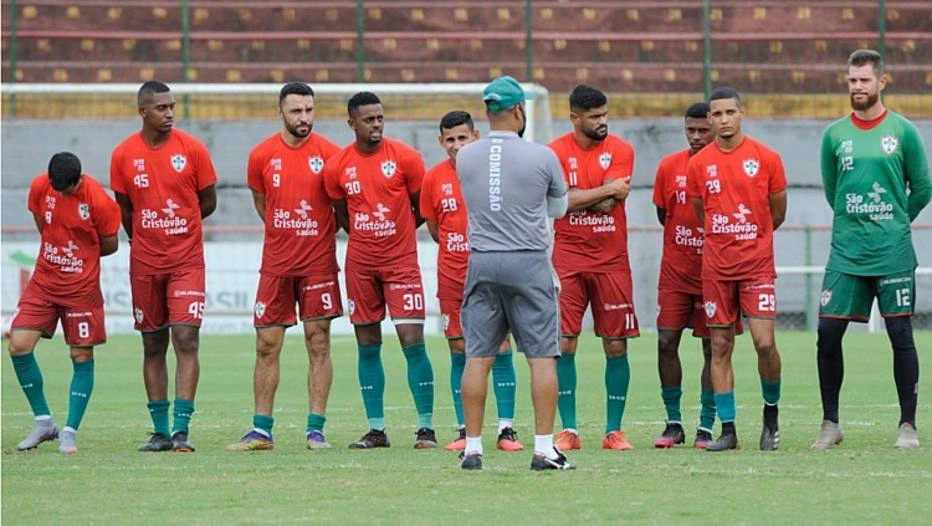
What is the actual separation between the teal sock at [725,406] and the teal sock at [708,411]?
1.73 feet

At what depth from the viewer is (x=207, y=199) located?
1139cm

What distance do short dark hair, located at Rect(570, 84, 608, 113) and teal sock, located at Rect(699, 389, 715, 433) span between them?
197cm

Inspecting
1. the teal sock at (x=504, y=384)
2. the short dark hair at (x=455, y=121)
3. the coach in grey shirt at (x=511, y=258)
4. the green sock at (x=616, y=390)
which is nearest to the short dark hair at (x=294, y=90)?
the short dark hair at (x=455, y=121)

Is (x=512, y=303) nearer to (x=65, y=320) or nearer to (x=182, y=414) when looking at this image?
(x=182, y=414)

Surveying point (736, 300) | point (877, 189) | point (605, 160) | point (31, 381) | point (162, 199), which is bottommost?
point (31, 381)

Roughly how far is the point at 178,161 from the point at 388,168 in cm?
136

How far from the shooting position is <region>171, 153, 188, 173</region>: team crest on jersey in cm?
1112

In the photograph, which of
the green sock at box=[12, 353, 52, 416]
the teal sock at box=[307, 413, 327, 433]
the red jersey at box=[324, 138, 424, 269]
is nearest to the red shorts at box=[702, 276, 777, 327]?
the red jersey at box=[324, 138, 424, 269]

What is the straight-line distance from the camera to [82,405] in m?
11.2

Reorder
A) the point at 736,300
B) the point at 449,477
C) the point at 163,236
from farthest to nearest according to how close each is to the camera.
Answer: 1. the point at 163,236
2. the point at 736,300
3. the point at 449,477

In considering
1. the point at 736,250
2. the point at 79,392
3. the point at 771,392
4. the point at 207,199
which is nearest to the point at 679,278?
the point at 736,250

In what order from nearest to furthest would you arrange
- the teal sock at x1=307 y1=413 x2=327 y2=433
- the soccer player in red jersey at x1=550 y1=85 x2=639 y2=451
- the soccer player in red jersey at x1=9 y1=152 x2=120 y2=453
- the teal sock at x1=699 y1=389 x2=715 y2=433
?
the soccer player in red jersey at x1=550 y1=85 x2=639 y2=451, the teal sock at x1=699 y1=389 x2=715 y2=433, the teal sock at x1=307 y1=413 x2=327 y2=433, the soccer player in red jersey at x1=9 y1=152 x2=120 y2=453

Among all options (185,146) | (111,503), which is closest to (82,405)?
(185,146)

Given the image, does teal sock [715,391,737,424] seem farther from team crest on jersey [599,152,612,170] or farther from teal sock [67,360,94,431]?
teal sock [67,360,94,431]
